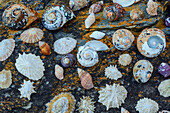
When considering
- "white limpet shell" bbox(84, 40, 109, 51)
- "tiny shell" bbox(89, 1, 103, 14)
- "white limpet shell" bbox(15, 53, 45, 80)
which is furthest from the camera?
"tiny shell" bbox(89, 1, 103, 14)

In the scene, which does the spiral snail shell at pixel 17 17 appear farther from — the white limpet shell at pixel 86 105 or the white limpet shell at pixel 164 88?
the white limpet shell at pixel 164 88

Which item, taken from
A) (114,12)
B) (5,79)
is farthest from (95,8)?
(5,79)

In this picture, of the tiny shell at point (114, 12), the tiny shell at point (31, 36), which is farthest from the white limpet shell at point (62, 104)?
the tiny shell at point (114, 12)

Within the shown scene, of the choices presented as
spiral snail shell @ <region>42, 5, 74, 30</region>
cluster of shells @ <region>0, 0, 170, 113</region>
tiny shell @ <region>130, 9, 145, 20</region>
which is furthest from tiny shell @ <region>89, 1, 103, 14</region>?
tiny shell @ <region>130, 9, 145, 20</region>

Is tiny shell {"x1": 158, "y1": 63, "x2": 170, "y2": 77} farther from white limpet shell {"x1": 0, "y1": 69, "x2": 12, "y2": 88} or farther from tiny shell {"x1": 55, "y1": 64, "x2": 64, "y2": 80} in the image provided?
white limpet shell {"x1": 0, "y1": 69, "x2": 12, "y2": 88}

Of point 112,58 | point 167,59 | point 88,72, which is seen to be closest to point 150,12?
point 167,59

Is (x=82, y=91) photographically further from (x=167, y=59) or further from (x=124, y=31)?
(x=167, y=59)

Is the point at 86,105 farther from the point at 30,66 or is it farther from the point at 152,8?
the point at 152,8
